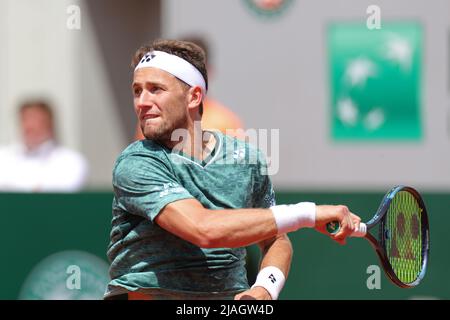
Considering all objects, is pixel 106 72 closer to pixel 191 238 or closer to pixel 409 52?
pixel 409 52

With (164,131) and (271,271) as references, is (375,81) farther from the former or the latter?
(164,131)

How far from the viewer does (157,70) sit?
449cm

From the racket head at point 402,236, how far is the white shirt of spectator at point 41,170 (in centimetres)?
410

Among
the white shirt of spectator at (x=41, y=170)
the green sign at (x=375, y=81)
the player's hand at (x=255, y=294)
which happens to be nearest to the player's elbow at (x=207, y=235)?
the player's hand at (x=255, y=294)

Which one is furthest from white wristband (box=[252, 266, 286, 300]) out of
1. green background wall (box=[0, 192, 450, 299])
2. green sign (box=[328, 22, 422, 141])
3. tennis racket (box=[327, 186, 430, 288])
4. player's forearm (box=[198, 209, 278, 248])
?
green sign (box=[328, 22, 422, 141])

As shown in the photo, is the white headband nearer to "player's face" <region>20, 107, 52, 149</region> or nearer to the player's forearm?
the player's forearm

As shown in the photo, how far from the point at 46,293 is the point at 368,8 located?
4765 millimetres

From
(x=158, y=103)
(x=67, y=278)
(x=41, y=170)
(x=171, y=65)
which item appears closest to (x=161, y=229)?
(x=158, y=103)

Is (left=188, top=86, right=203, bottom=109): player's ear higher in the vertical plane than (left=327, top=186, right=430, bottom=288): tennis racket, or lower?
higher

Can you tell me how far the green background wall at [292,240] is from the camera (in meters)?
7.58

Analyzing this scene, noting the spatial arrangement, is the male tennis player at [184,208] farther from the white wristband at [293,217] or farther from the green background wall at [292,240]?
the green background wall at [292,240]

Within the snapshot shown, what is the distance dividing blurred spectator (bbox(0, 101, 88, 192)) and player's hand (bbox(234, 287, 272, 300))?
4.26 metres

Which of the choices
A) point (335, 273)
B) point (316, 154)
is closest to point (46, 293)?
point (335, 273)

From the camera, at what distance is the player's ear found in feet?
15.0
